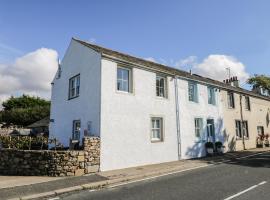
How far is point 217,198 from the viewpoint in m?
7.20

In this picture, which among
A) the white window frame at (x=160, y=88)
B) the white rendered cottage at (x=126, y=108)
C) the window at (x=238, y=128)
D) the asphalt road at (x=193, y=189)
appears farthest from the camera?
the window at (x=238, y=128)

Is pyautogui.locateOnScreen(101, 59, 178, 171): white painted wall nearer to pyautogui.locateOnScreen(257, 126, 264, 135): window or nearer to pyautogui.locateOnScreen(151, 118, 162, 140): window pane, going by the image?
pyautogui.locateOnScreen(151, 118, 162, 140): window pane

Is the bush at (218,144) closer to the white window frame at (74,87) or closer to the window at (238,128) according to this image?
the window at (238,128)

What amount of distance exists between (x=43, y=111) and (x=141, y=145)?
3541 centimetres

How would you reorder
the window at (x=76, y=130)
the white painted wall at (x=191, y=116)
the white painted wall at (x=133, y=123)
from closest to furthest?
the white painted wall at (x=133, y=123), the window at (x=76, y=130), the white painted wall at (x=191, y=116)

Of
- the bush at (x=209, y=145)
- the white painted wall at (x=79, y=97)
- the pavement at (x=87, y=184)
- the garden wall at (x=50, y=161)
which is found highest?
the white painted wall at (x=79, y=97)

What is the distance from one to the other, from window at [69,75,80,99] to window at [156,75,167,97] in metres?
5.40

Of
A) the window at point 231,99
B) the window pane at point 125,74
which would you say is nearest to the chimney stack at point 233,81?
the window at point 231,99

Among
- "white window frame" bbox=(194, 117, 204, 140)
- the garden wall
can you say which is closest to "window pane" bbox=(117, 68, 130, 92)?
the garden wall

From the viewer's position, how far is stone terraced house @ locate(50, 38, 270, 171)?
13.5m

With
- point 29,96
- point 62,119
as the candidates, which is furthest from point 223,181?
point 29,96

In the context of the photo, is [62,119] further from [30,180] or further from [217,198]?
[217,198]

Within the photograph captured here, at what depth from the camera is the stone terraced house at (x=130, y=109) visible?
13.5 m

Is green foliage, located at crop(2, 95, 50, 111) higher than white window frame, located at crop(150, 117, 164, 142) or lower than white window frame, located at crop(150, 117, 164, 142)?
higher
